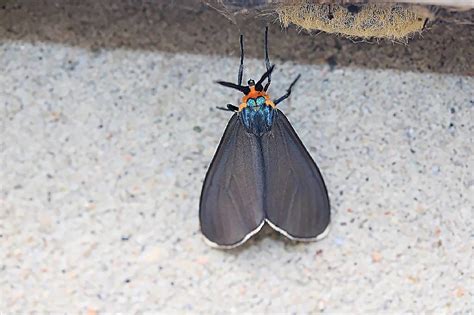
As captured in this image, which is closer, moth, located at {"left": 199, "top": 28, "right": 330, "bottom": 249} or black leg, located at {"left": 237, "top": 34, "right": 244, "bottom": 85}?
moth, located at {"left": 199, "top": 28, "right": 330, "bottom": 249}

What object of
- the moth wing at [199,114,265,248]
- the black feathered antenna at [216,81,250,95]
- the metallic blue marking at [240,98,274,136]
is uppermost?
the black feathered antenna at [216,81,250,95]

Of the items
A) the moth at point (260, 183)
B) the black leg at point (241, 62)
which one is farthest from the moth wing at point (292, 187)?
the black leg at point (241, 62)

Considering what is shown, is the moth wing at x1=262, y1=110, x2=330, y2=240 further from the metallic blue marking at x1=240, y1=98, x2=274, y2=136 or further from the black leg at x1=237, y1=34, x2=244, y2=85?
the black leg at x1=237, y1=34, x2=244, y2=85

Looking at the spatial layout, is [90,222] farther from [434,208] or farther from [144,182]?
[434,208]

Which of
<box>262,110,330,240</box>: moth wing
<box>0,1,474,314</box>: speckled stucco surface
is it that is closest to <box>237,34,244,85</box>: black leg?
<box>0,1,474,314</box>: speckled stucco surface

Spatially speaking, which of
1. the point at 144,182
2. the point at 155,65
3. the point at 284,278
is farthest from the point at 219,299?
the point at 155,65

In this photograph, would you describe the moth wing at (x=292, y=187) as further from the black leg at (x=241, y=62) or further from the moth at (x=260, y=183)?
the black leg at (x=241, y=62)
